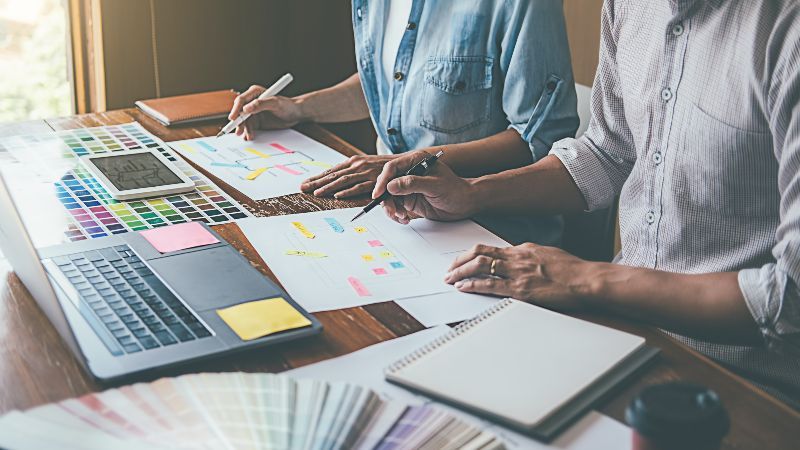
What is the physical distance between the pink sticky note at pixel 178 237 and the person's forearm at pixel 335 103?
69cm

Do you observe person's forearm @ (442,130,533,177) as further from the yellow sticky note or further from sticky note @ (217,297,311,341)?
sticky note @ (217,297,311,341)

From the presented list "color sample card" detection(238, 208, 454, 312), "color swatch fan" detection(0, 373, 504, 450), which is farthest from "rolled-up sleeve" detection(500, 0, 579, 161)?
"color swatch fan" detection(0, 373, 504, 450)

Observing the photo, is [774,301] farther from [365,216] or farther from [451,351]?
[365,216]

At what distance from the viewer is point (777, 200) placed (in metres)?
1.30

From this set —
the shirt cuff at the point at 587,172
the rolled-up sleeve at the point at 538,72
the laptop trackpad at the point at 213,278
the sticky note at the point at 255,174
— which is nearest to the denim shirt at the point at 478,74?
the rolled-up sleeve at the point at 538,72

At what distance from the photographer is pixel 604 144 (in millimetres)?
1607

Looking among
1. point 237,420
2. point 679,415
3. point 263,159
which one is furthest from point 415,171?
point 679,415

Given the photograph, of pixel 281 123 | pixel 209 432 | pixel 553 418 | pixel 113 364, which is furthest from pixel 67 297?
pixel 281 123

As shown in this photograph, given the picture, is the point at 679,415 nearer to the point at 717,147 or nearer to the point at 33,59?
the point at 717,147

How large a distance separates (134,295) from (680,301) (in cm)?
68

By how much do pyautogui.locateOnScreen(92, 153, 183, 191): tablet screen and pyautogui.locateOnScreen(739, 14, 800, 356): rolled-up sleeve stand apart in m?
0.95

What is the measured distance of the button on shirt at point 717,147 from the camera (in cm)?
118

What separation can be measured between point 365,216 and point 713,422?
84 cm

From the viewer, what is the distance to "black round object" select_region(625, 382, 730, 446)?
0.75 m
